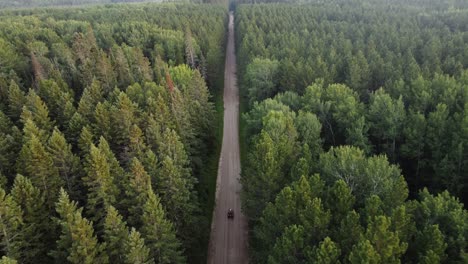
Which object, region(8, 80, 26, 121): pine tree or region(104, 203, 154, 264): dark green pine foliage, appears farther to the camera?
region(8, 80, 26, 121): pine tree

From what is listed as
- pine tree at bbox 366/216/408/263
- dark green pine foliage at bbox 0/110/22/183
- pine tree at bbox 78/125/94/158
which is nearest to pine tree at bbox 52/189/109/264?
pine tree at bbox 78/125/94/158

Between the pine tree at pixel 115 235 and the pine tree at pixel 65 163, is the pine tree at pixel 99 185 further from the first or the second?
the pine tree at pixel 65 163

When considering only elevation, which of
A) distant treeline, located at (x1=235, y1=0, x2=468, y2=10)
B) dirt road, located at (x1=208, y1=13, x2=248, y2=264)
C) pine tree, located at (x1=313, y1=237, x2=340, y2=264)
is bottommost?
dirt road, located at (x1=208, y1=13, x2=248, y2=264)

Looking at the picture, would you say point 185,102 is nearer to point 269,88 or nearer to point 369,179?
point 269,88

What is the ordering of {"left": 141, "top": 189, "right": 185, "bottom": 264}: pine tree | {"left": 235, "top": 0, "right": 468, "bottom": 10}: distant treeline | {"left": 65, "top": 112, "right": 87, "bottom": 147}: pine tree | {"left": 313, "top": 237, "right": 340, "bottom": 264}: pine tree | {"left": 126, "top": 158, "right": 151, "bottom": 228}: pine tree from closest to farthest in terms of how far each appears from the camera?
{"left": 313, "top": 237, "right": 340, "bottom": 264}: pine tree, {"left": 141, "top": 189, "right": 185, "bottom": 264}: pine tree, {"left": 126, "top": 158, "right": 151, "bottom": 228}: pine tree, {"left": 65, "top": 112, "right": 87, "bottom": 147}: pine tree, {"left": 235, "top": 0, "right": 468, "bottom": 10}: distant treeline

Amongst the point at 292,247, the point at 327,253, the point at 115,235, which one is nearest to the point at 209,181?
the point at 115,235

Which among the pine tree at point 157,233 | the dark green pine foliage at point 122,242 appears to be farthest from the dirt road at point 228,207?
the dark green pine foliage at point 122,242

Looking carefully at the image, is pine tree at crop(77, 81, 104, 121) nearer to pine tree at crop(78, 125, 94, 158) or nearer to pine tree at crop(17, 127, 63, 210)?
pine tree at crop(78, 125, 94, 158)
